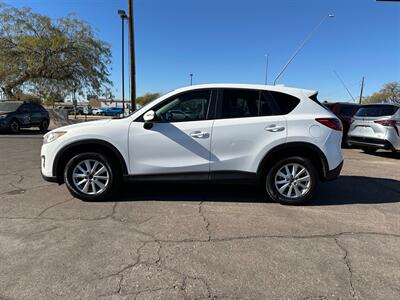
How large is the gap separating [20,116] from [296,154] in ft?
52.0

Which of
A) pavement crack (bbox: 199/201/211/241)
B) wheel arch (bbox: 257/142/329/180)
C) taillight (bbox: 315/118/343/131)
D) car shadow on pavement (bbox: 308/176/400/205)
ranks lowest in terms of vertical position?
pavement crack (bbox: 199/201/211/241)

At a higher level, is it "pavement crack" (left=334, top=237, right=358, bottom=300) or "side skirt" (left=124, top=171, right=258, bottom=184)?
"side skirt" (left=124, top=171, right=258, bottom=184)

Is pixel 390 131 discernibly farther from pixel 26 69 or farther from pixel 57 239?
pixel 26 69

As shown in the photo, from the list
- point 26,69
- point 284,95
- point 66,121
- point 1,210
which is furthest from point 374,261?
point 26,69

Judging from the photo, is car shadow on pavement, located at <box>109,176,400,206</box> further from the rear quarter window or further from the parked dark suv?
the parked dark suv

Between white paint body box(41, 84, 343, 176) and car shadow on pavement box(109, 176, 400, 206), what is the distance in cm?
61

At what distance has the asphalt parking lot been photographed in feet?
9.39

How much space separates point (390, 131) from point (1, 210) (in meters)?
9.70

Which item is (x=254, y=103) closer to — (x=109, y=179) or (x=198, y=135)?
(x=198, y=135)

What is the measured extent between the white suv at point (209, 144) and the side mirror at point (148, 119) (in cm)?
3

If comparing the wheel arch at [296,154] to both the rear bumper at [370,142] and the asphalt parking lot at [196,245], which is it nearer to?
the asphalt parking lot at [196,245]

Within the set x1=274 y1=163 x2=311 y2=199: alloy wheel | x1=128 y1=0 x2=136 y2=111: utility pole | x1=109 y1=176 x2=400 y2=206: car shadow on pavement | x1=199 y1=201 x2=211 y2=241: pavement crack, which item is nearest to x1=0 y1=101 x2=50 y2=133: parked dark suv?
x1=128 y1=0 x2=136 y2=111: utility pole

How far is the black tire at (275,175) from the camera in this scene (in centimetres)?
506

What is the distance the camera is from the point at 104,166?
16.5ft
